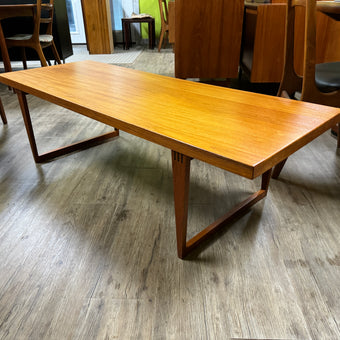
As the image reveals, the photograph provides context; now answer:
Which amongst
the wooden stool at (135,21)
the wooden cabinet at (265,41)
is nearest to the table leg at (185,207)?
the wooden cabinet at (265,41)

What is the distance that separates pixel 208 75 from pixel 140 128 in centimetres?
175

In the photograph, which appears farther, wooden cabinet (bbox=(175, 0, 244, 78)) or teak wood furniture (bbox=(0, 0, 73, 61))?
teak wood furniture (bbox=(0, 0, 73, 61))

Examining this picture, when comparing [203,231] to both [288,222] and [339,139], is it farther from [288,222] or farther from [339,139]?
[339,139]

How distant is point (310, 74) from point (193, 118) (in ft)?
2.01

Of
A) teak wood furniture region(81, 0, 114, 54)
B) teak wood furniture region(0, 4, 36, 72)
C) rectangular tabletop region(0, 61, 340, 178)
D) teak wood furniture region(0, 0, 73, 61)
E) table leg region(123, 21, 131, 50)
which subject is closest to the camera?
rectangular tabletop region(0, 61, 340, 178)

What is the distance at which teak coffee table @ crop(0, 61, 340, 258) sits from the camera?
0.68 m

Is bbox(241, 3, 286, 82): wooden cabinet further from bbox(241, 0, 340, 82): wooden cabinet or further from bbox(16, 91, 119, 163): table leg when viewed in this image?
bbox(16, 91, 119, 163): table leg

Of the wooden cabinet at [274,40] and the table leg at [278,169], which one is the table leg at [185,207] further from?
the wooden cabinet at [274,40]

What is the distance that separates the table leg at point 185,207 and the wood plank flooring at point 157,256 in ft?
0.11

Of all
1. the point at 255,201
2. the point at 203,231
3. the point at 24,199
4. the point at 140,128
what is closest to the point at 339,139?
the point at 255,201

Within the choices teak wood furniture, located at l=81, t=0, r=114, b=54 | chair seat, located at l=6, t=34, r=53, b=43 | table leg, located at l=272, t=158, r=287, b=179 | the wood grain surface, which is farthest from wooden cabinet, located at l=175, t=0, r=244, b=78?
teak wood furniture, located at l=81, t=0, r=114, b=54

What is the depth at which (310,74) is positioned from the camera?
1.17 meters

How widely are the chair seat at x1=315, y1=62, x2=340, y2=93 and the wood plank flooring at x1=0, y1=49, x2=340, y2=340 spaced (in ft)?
1.31

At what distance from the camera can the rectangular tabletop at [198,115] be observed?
0.68 m
